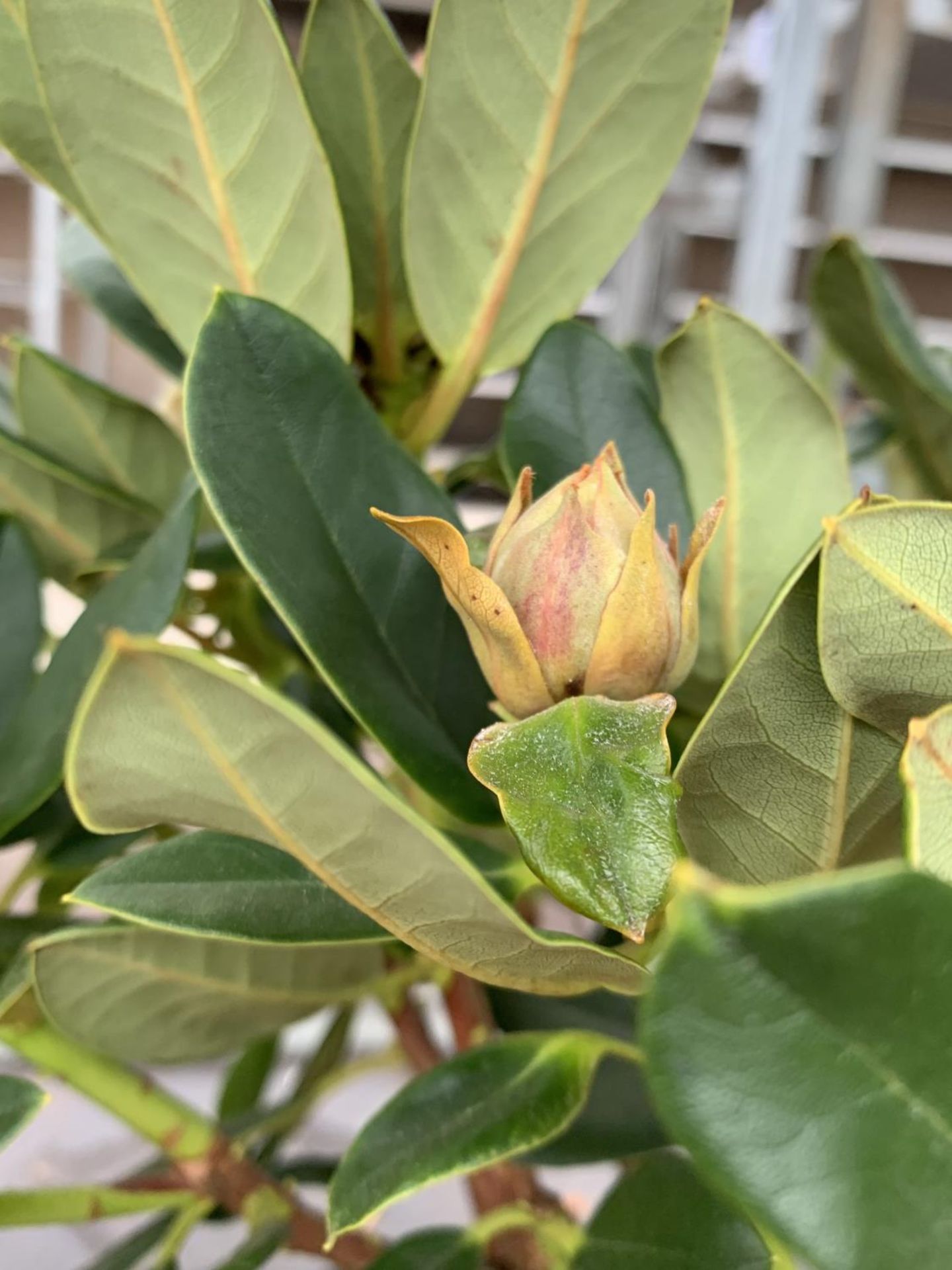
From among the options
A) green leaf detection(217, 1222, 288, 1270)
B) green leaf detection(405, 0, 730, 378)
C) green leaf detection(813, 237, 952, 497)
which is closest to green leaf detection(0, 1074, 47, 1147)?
green leaf detection(217, 1222, 288, 1270)

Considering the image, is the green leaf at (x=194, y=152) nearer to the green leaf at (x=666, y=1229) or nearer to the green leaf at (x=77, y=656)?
the green leaf at (x=77, y=656)

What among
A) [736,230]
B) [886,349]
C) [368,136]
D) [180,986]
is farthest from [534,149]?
[736,230]

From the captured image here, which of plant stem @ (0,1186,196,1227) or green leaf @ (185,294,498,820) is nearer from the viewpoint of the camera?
green leaf @ (185,294,498,820)

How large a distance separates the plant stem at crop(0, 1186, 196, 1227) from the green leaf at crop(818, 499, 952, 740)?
0.32 meters

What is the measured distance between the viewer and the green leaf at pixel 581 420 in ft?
1.06

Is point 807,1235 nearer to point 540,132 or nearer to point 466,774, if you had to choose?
point 466,774

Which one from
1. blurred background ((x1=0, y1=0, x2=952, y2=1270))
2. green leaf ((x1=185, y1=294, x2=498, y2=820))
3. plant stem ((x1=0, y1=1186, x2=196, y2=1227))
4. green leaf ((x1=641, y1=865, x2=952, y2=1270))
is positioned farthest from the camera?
blurred background ((x1=0, y1=0, x2=952, y2=1270))

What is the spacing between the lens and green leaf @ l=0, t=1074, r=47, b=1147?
26cm

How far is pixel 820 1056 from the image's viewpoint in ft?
0.48

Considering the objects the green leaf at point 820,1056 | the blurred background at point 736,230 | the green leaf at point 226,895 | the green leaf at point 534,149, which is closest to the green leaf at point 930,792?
the green leaf at point 820,1056

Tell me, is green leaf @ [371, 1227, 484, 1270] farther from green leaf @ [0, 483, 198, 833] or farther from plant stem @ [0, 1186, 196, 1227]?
green leaf @ [0, 483, 198, 833]

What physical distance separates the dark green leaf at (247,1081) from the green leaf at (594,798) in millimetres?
458

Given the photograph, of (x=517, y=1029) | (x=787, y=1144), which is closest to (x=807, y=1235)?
(x=787, y=1144)

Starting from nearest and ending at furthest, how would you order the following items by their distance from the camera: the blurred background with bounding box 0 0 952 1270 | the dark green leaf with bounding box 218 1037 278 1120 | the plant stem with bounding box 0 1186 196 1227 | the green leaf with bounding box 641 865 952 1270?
the green leaf with bounding box 641 865 952 1270
the plant stem with bounding box 0 1186 196 1227
the dark green leaf with bounding box 218 1037 278 1120
the blurred background with bounding box 0 0 952 1270
